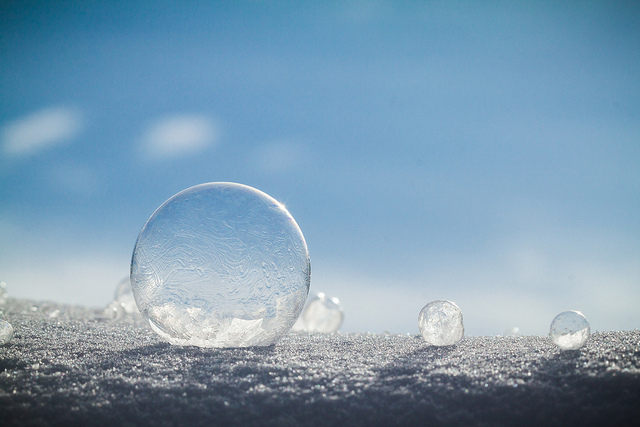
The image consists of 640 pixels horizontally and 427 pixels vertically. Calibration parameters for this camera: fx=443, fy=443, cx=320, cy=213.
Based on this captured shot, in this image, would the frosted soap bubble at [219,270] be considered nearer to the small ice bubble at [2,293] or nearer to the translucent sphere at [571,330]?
the translucent sphere at [571,330]

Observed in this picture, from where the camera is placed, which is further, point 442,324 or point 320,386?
point 442,324

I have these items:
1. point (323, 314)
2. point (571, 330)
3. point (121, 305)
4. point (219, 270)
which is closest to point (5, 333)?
point (219, 270)

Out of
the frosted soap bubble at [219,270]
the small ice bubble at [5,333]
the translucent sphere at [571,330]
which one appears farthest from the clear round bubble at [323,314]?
the small ice bubble at [5,333]

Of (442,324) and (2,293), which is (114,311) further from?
(442,324)

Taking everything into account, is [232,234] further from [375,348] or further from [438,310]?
[438,310]

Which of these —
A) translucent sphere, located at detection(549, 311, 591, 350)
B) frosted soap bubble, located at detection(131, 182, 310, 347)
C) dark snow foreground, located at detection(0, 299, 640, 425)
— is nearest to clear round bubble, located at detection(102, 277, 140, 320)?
dark snow foreground, located at detection(0, 299, 640, 425)

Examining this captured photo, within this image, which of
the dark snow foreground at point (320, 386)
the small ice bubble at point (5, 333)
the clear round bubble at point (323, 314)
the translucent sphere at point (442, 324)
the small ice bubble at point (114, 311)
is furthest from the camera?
the small ice bubble at point (114, 311)
